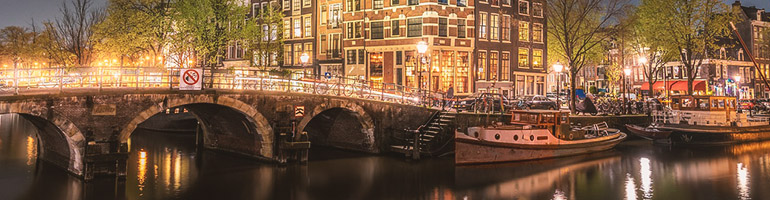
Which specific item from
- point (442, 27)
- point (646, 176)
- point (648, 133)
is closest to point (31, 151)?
point (442, 27)

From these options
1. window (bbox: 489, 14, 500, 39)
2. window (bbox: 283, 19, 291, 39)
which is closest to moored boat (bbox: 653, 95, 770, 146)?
window (bbox: 489, 14, 500, 39)

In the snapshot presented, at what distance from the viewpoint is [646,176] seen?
76.2 ft

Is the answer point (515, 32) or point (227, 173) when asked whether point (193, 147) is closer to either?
point (227, 173)

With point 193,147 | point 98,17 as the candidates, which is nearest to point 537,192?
point 193,147

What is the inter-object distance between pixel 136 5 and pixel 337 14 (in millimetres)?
17639

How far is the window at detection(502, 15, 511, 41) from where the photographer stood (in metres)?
48.1

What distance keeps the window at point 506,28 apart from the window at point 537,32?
383 centimetres

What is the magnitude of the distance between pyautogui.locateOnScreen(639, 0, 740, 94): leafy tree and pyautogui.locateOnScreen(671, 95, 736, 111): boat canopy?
196 inches

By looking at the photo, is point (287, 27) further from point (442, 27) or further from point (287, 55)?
point (442, 27)

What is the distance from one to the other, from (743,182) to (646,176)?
3.71 meters

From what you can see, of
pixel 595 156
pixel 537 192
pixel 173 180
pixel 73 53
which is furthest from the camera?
pixel 73 53

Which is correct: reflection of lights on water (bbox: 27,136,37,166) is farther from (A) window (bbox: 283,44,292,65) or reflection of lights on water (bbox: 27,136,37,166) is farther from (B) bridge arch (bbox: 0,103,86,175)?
(A) window (bbox: 283,44,292,65)

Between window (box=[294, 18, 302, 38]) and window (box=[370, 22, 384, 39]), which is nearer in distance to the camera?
window (box=[370, 22, 384, 39])

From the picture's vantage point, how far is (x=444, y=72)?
4478cm
